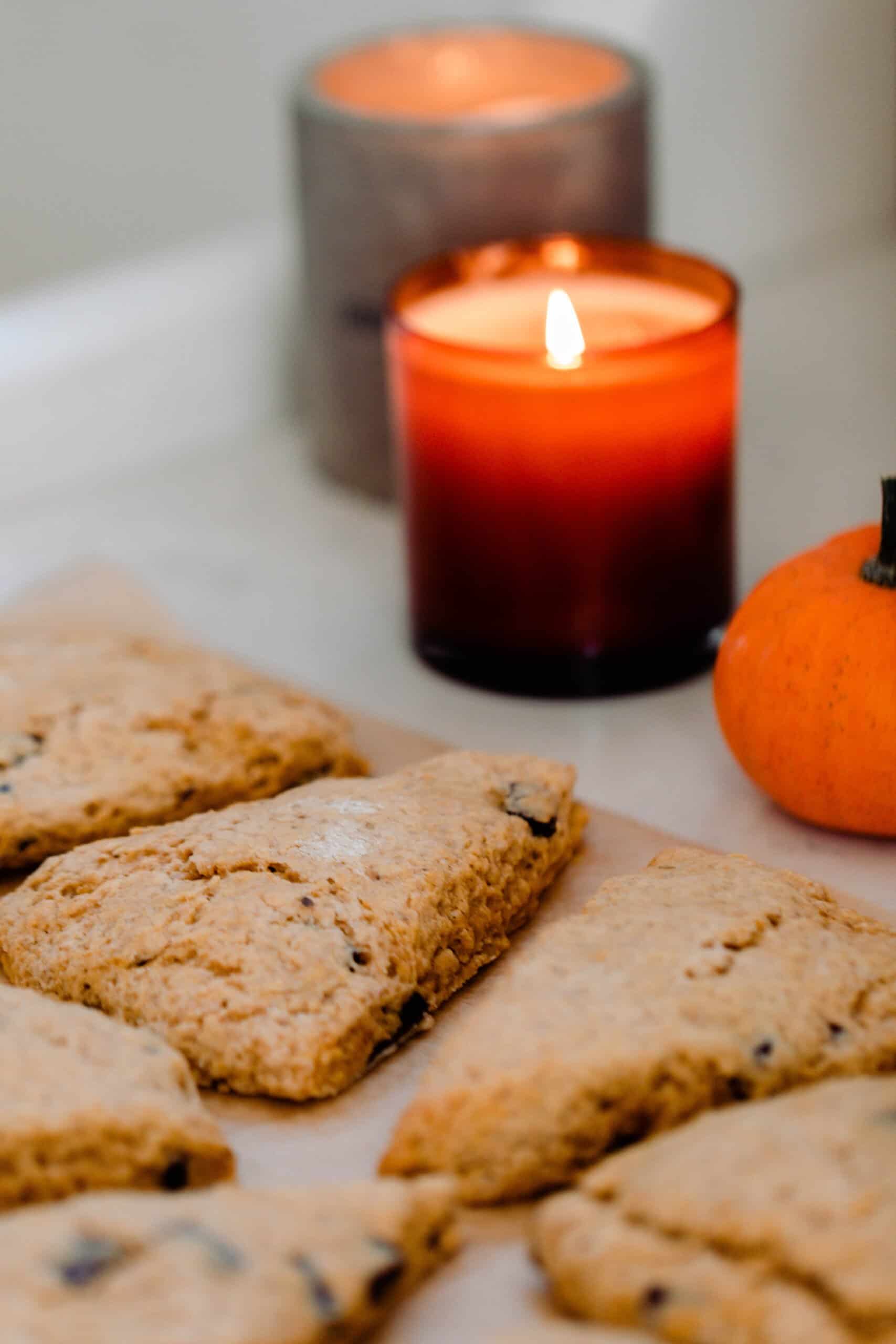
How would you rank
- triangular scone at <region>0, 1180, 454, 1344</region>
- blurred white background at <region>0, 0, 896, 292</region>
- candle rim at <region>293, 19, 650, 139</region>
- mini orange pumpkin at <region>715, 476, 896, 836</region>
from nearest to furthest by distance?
triangular scone at <region>0, 1180, 454, 1344</region> < mini orange pumpkin at <region>715, 476, 896, 836</region> < candle rim at <region>293, 19, 650, 139</region> < blurred white background at <region>0, 0, 896, 292</region>

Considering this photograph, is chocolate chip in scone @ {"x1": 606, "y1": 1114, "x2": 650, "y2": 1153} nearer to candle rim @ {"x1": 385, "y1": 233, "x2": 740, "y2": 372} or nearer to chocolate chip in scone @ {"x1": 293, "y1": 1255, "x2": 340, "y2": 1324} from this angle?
chocolate chip in scone @ {"x1": 293, "y1": 1255, "x2": 340, "y2": 1324}

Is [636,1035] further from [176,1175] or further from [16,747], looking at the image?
[16,747]

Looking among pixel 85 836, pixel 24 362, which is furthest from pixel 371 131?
pixel 85 836

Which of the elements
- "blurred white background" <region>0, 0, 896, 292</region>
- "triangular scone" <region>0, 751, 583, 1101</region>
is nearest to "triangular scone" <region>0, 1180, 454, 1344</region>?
"triangular scone" <region>0, 751, 583, 1101</region>

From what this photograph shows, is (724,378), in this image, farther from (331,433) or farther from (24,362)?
(24,362)

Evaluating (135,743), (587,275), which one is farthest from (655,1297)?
(587,275)

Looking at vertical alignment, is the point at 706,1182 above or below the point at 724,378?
below
